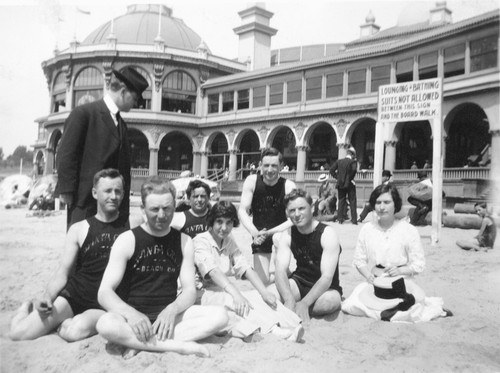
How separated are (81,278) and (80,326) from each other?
0.39m

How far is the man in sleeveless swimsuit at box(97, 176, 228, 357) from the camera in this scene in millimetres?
3141

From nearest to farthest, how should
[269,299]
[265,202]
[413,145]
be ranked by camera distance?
1. [269,299]
2. [265,202]
3. [413,145]

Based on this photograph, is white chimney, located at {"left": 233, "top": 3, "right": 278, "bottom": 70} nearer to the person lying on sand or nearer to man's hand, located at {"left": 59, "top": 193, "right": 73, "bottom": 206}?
the person lying on sand

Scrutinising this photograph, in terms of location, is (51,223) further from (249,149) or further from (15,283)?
(249,149)

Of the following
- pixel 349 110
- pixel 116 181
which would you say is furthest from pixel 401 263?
pixel 349 110

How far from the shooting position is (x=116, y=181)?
359 centimetres

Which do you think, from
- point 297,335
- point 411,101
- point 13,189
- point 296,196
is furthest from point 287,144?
point 297,335

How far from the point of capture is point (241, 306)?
12.2 feet

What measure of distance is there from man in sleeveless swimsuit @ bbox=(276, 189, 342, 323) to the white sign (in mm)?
4625

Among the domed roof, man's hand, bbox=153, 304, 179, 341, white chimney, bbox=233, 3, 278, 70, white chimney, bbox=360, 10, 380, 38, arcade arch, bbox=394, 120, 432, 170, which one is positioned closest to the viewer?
Answer: man's hand, bbox=153, 304, 179, 341

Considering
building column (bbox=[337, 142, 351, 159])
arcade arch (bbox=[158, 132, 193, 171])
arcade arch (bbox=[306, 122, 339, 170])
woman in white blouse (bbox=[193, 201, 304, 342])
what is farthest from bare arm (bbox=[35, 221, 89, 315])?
arcade arch (bbox=[158, 132, 193, 171])

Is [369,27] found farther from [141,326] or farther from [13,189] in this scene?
[141,326]

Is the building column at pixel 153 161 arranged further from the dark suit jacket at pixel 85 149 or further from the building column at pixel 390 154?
the dark suit jacket at pixel 85 149

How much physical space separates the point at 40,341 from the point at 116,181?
1252mm
